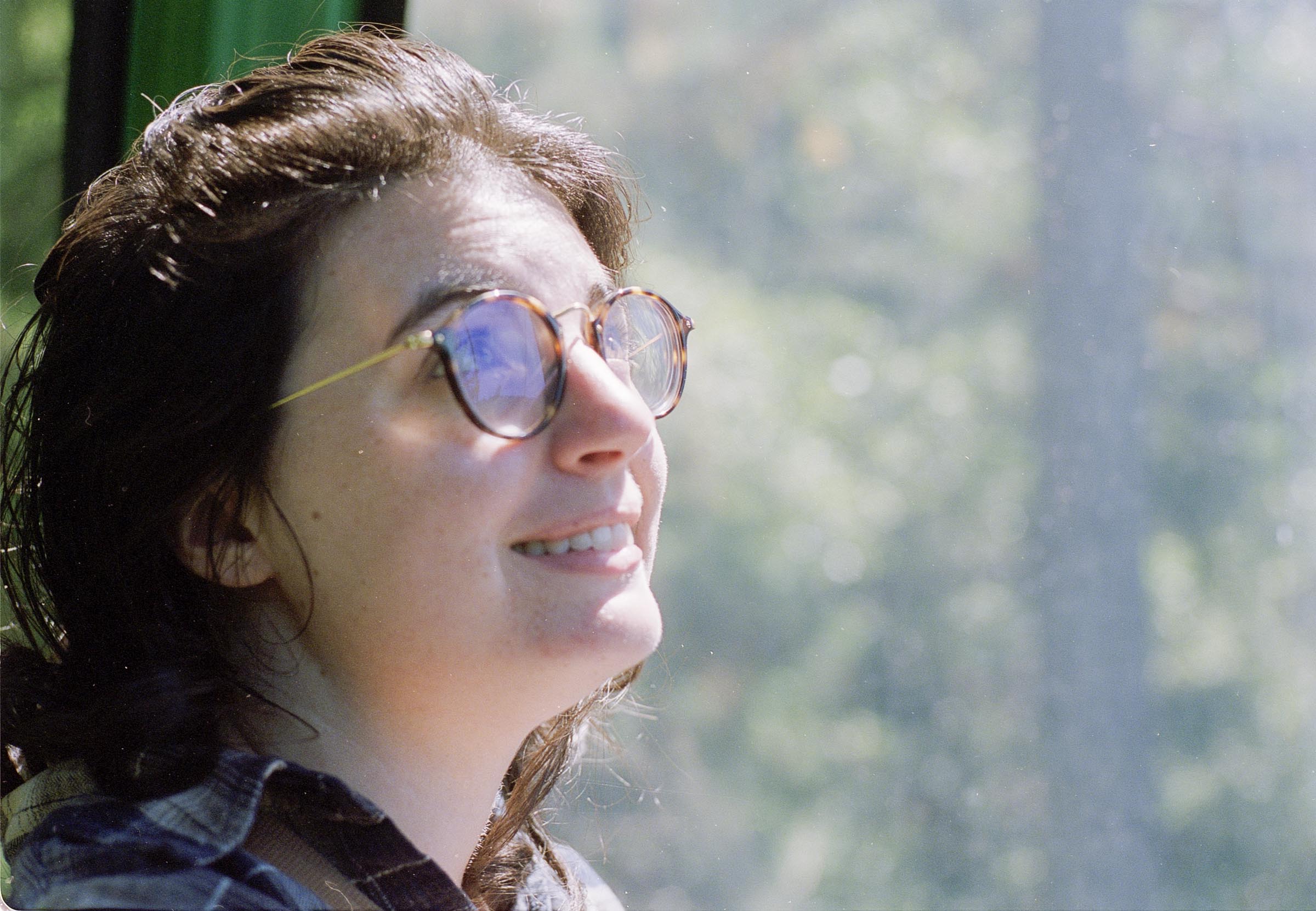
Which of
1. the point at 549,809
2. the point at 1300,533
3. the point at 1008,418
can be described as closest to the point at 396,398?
the point at 549,809

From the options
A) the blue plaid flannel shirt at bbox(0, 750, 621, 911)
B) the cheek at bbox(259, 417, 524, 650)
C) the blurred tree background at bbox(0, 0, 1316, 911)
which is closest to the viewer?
the blue plaid flannel shirt at bbox(0, 750, 621, 911)

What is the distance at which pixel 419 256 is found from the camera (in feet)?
3.07

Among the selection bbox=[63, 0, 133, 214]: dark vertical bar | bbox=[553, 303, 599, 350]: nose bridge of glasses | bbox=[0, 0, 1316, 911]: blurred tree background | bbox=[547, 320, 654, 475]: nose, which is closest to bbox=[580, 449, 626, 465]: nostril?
bbox=[547, 320, 654, 475]: nose

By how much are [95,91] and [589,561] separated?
95 cm

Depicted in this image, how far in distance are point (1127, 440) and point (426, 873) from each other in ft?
3.12

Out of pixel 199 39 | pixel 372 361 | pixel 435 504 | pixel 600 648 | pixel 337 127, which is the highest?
pixel 199 39

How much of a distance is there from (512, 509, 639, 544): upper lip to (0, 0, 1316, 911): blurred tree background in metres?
0.64

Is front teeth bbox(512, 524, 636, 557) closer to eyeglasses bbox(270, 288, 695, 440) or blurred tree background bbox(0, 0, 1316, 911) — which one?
eyeglasses bbox(270, 288, 695, 440)

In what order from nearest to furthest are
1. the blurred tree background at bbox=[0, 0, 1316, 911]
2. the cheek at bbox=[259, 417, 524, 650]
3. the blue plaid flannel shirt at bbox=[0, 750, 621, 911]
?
the blue plaid flannel shirt at bbox=[0, 750, 621, 911] < the cheek at bbox=[259, 417, 524, 650] < the blurred tree background at bbox=[0, 0, 1316, 911]

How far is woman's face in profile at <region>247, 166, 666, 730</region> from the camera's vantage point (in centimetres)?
90

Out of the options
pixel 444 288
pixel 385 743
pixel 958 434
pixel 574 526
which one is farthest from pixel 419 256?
pixel 958 434

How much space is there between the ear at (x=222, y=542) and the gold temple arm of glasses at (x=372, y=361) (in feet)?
0.33

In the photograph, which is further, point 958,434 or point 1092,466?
point 958,434

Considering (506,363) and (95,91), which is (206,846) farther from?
(95,91)
